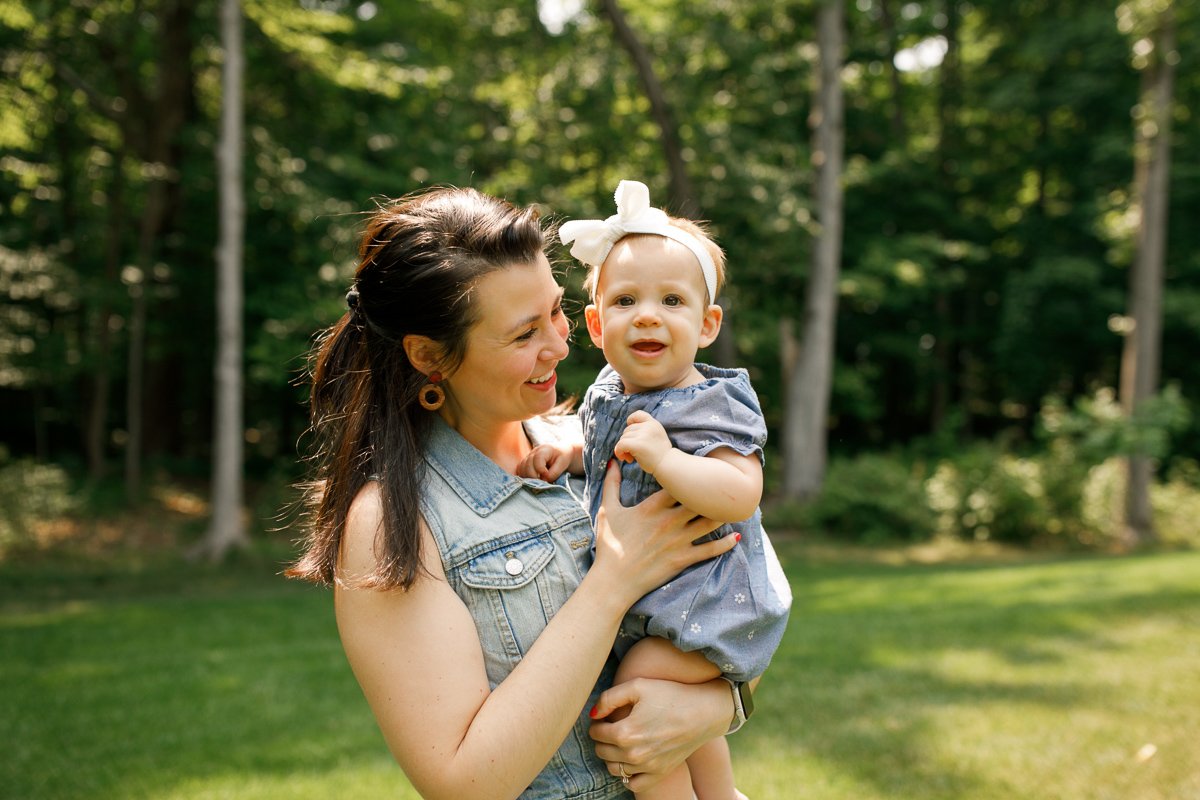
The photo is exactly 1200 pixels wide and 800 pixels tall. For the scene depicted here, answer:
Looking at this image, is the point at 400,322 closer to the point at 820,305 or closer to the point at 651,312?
the point at 651,312

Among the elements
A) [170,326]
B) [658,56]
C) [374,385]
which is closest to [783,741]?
[374,385]

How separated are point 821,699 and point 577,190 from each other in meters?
10.4

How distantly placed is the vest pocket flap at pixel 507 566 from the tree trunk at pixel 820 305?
49.0 ft

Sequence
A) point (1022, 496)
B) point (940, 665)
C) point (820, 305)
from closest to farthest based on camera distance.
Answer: point (940, 665), point (1022, 496), point (820, 305)

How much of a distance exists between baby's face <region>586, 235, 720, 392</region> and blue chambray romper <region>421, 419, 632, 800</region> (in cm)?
34

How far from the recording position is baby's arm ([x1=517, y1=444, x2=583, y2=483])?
204cm

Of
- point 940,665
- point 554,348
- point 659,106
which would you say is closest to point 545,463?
point 554,348

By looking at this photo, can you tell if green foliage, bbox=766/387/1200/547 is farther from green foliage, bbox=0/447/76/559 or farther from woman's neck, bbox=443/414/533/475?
woman's neck, bbox=443/414/533/475

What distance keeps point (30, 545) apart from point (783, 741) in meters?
11.3

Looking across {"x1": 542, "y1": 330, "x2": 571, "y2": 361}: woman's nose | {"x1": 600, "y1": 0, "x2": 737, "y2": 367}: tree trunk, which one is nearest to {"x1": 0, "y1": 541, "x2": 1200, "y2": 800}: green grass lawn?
{"x1": 542, "y1": 330, "x2": 571, "y2": 361}: woman's nose

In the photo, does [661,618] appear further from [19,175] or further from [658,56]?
[19,175]

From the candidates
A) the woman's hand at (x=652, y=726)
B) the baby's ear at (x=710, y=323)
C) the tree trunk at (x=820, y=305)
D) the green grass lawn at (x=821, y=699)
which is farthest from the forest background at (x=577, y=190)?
the woman's hand at (x=652, y=726)

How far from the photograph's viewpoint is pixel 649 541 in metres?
1.75

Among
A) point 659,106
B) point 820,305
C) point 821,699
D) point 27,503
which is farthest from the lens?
point 820,305
